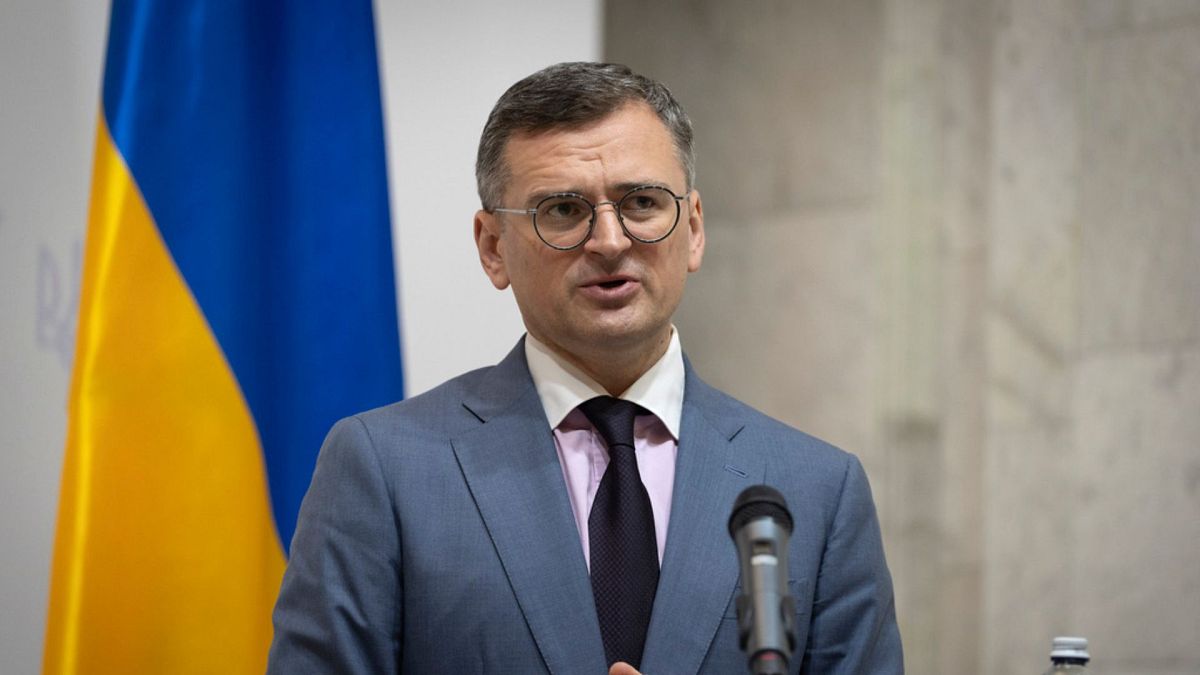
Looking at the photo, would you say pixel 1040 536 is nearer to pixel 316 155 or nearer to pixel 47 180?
pixel 316 155

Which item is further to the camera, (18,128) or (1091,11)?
(1091,11)

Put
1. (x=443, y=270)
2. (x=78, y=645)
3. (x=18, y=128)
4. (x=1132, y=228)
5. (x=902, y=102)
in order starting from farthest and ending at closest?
1. (x=902, y=102)
2. (x=1132, y=228)
3. (x=443, y=270)
4. (x=18, y=128)
5. (x=78, y=645)

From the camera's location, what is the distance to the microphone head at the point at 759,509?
1.83 meters

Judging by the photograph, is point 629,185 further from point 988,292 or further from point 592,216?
point 988,292

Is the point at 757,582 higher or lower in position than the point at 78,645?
higher

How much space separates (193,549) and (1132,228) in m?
2.63

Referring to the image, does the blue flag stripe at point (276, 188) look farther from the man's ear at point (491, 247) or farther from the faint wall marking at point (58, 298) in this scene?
the man's ear at point (491, 247)

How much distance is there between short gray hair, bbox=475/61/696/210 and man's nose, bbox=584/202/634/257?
0.19 metres

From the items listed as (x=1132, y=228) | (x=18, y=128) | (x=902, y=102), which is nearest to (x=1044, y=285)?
(x=1132, y=228)

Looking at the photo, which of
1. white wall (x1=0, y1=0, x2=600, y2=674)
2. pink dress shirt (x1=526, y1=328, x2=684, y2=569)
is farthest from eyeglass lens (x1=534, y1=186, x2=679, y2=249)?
white wall (x1=0, y1=0, x2=600, y2=674)

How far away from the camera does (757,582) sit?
173 cm

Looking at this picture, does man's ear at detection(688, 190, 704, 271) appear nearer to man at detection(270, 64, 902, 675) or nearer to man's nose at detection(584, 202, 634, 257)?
man at detection(270, 64, 902, 675)

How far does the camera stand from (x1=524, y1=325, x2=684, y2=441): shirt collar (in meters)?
2.67

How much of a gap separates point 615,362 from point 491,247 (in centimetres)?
34
